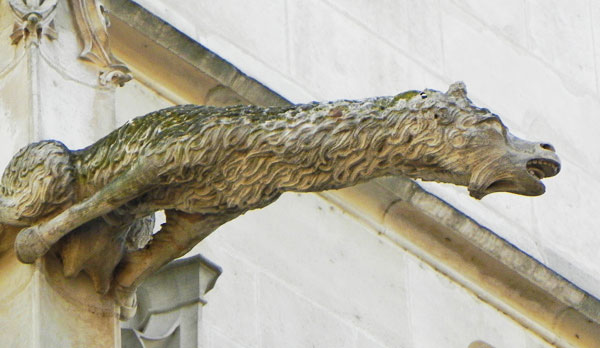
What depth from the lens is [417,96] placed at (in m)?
6.66

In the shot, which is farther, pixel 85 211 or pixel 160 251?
pixel 160 251

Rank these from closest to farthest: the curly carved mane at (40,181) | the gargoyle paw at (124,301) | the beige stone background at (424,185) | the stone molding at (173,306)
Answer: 1. the curly carved mane at (40,181)
2. the gargoyle paw at (124,301)
3. the stone molding at (173,306)
4. the beige stone background at (424,185)

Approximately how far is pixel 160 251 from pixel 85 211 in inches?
12.3

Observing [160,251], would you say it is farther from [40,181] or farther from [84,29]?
[84,29]

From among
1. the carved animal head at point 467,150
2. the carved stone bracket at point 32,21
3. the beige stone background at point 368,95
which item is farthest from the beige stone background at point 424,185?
the carved animal head at point 467,150

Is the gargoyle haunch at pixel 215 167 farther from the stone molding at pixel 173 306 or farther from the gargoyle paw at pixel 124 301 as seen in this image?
the stone molding at pixel 173 306

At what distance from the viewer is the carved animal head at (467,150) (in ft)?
21.4

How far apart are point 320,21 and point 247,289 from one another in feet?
5.01

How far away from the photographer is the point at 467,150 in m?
6.55

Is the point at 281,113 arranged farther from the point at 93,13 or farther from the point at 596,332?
the point at 596,332

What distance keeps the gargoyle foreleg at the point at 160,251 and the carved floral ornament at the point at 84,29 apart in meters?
0.63

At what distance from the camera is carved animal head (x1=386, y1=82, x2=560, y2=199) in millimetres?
6531

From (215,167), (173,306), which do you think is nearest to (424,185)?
(173,306)

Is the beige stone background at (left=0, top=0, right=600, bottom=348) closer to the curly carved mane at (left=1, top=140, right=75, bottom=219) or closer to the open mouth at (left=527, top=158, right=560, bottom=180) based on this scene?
the curly carved mane at (left=1, top=140, right=75, bottom=219)
